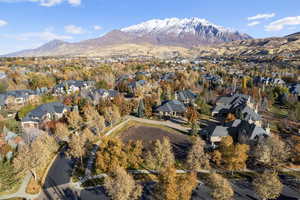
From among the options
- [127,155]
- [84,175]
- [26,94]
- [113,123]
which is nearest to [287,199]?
[127,155]

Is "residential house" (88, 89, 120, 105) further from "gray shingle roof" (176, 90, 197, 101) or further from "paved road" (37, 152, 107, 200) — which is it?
"paved road" (37, 152, 107, 200)

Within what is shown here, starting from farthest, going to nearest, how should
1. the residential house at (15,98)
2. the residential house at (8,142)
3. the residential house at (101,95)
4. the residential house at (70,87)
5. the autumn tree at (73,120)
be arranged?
1. the residential house at (70,87)
2. the residential house at (15,98)
3. the residential house at (101,95)
4. the autumn tree at (73,120)
5. the residential house at (8,142)

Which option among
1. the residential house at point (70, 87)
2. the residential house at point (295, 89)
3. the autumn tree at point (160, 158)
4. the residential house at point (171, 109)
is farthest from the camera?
the residential house at point (70, 87)

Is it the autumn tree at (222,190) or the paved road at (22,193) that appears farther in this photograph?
the paved road at (22,193)

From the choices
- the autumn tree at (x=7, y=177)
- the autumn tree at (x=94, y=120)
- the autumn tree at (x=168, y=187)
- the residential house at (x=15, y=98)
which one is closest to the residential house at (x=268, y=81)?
the autumn tree at (x=94, y=120)

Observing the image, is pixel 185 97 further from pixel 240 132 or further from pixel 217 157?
pixel 217 157

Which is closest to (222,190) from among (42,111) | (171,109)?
(171,109)

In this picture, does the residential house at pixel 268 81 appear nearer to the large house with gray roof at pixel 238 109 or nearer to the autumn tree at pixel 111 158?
the large house with gray roof at pixel 238 109

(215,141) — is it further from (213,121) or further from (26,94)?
(26,94)
